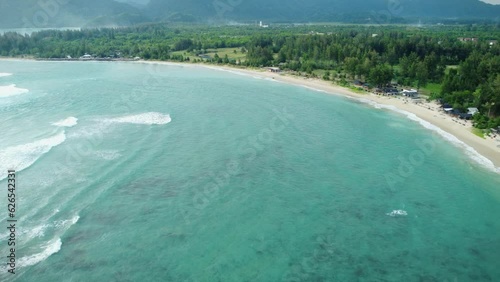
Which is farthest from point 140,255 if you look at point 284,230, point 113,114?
point 113,114

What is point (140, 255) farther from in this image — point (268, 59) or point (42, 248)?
point (268, 59)

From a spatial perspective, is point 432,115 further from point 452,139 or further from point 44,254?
point 44,254

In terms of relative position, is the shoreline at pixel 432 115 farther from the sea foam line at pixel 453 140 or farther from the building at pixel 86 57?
the building at pixel 86 57

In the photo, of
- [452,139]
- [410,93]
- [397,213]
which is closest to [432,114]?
[452,139]

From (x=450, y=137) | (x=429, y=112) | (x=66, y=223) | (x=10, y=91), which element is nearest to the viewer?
(x=66, y=223)

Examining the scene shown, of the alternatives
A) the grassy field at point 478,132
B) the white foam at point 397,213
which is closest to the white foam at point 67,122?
the white foam at point 397,213

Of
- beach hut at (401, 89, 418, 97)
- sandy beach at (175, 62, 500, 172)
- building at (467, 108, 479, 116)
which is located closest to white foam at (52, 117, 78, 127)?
sandy beach at (175, 62, 500, 172)

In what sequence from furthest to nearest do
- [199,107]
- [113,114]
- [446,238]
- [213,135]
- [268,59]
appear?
[268,59], [199,107], [113,114], [213,135], [446,238]
